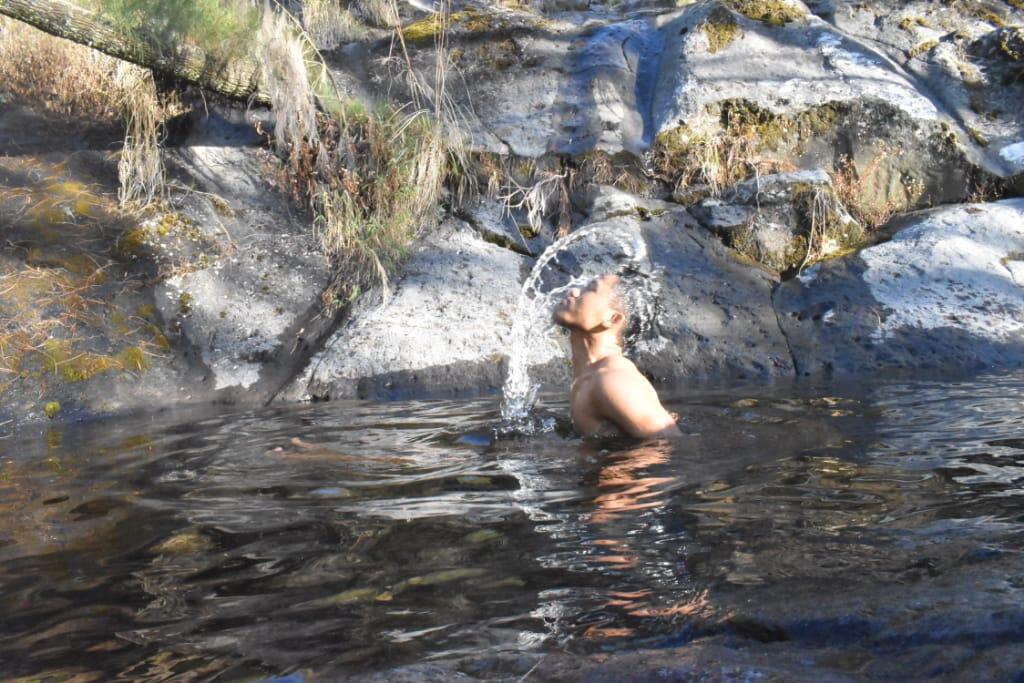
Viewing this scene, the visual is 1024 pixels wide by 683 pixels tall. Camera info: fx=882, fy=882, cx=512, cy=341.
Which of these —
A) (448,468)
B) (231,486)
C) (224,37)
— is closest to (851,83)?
(224,37)

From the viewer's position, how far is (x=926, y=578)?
2.24 m

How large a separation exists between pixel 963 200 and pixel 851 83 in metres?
1.65

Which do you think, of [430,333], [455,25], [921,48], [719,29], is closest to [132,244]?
[430,333]

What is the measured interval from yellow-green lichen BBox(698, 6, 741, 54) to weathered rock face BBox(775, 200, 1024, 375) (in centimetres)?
295

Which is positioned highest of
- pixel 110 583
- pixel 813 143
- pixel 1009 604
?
pixel 813 143

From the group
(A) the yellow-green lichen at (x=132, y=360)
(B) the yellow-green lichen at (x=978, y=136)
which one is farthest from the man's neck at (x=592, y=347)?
(B) the yellow-green lichen at (x=978, y=136)

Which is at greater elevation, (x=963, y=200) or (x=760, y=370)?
(x=963, y=200)

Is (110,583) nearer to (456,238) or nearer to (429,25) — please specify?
(456,238)

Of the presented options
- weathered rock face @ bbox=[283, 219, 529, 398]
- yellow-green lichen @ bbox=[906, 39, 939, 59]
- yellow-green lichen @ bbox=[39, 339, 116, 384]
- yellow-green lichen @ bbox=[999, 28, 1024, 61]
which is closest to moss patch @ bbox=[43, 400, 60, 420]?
yellow-green lichen @ bbox=[39, 339, 116, 384]

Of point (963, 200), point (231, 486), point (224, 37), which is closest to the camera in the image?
point (231, 486)

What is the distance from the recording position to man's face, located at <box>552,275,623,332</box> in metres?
4.65

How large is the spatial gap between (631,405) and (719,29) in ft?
21.9

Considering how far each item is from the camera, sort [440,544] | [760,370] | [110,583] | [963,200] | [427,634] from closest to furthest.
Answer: [427,634], [110,583], [440,544], [760,370], [963,200]

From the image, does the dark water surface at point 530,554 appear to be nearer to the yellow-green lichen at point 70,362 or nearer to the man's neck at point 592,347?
the man's neck at point 592,347
